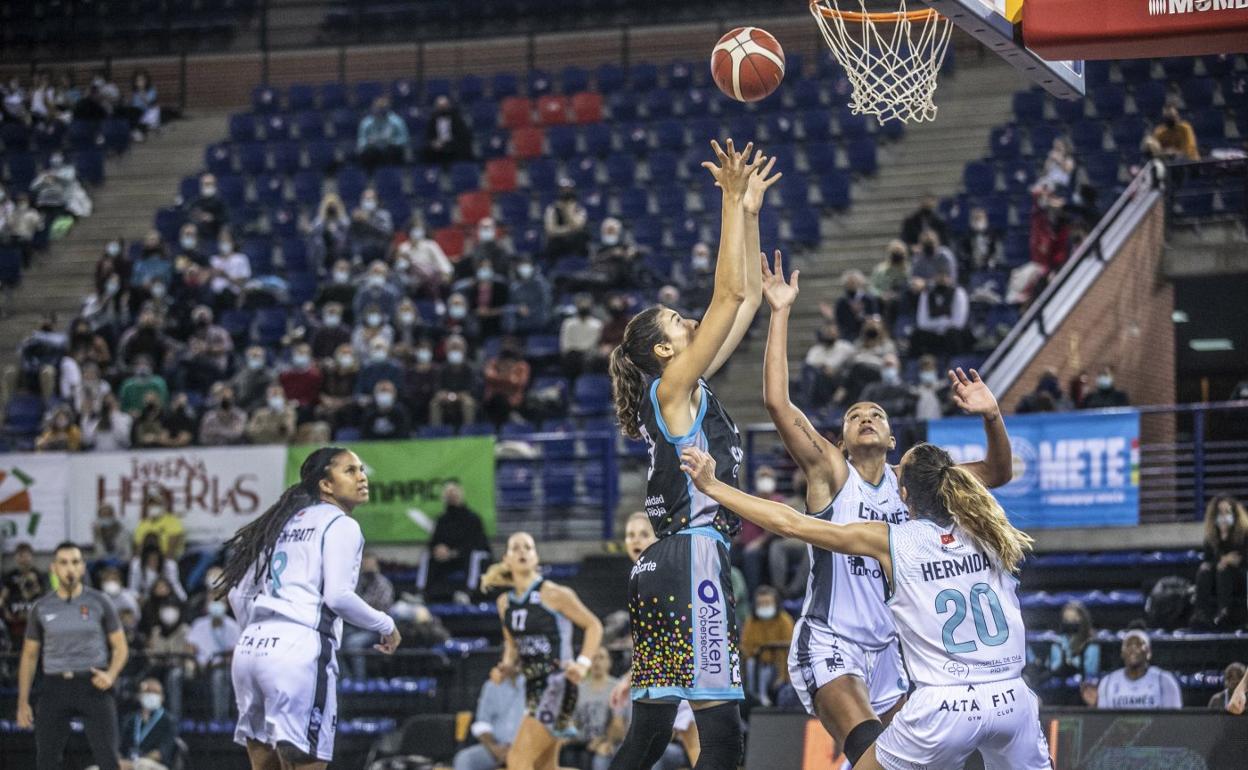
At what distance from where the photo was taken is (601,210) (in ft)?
79.5

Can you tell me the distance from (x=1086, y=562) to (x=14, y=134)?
69.1 feet

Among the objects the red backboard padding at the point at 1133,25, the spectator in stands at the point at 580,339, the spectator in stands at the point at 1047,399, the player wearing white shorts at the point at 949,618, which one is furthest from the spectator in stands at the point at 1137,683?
the spectator in stands at the point at 580,339

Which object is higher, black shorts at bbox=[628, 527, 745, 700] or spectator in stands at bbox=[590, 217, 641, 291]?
spectator in stands at bbox=[590, 217, 641, 291]

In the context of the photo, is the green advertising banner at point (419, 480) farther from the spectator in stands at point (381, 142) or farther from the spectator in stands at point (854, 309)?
the spectator in stands at point (381, 142)

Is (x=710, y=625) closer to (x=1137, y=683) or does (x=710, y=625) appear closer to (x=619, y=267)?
(x=1137, y=683)

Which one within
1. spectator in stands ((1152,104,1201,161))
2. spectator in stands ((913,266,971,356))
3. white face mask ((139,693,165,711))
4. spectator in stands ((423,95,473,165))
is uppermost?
spectator in stands ((423,95,473,165))

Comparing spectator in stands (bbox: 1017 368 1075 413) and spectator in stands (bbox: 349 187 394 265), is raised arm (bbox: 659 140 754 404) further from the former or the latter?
spectator in stands (bbox: 349 187 394 265)

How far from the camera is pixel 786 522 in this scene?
21.2 feet

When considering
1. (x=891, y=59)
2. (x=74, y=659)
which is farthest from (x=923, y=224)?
(x=74, y=659)

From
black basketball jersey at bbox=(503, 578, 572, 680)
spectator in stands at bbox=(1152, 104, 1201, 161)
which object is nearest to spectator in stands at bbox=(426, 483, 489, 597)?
black basketball jersey at bbox=(503, 578, 572, 680)

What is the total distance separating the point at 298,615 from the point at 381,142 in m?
19.3

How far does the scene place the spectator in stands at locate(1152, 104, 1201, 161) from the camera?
64.4 feet

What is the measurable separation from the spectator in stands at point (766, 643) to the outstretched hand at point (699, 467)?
788 cm

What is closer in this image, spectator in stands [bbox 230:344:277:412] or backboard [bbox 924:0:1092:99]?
backboard [bbox 924:0:1092:99]
